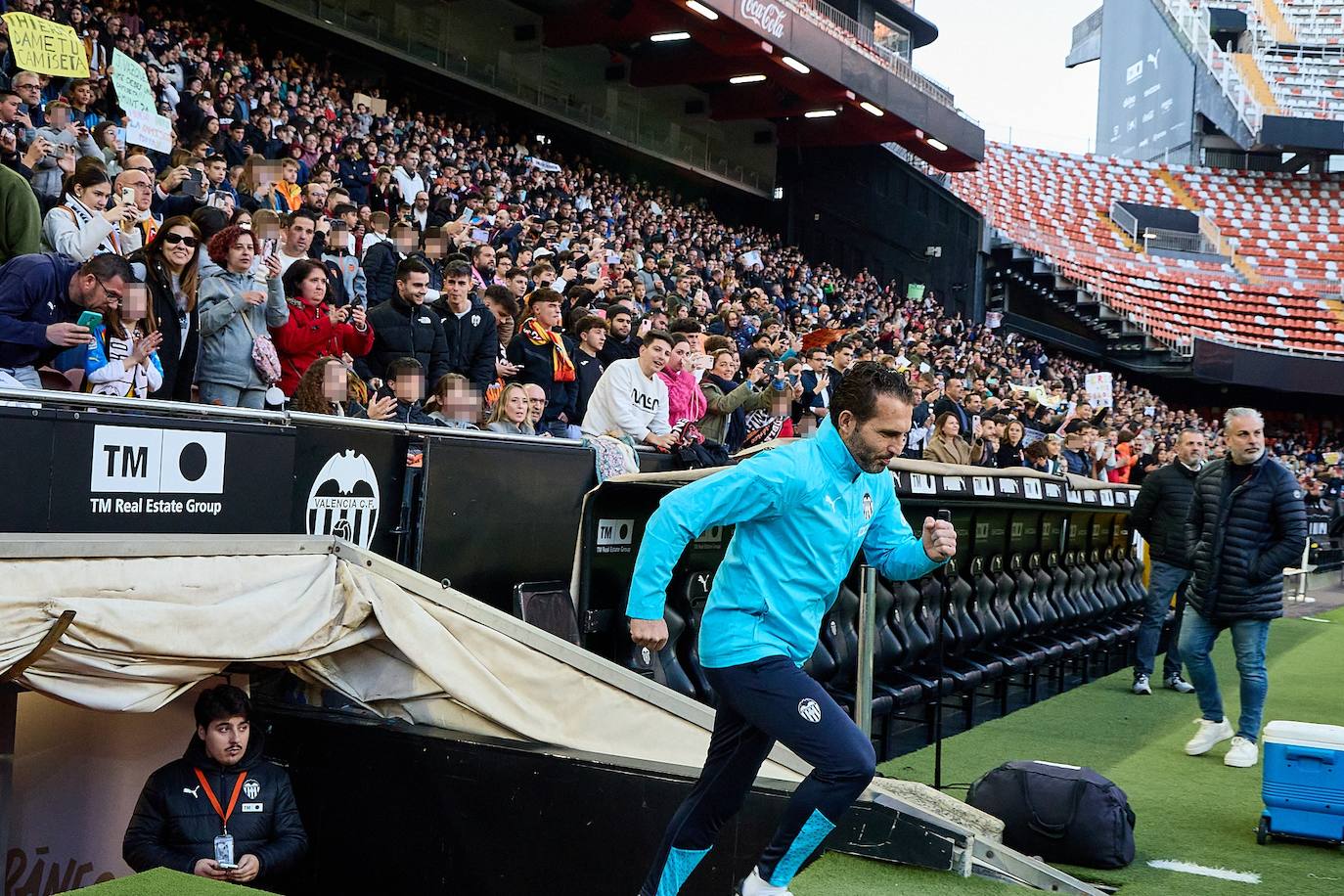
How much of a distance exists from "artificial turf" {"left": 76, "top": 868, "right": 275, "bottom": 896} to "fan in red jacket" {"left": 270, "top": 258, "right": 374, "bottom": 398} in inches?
170

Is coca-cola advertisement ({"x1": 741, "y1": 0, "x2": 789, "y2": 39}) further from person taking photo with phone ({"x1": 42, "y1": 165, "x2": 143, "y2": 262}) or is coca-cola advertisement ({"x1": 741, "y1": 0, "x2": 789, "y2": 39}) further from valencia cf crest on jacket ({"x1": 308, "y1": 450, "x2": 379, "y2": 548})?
valencia cf crest on jacket ({"x1": 308, "y1": 450, "x2": 379, "y2": 548})

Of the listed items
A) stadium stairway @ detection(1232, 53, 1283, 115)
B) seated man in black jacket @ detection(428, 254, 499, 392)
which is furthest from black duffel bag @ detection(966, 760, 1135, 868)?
stadium stairway @ detection(1232, 53, 1283, 115)

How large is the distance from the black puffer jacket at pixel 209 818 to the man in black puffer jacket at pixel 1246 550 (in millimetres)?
5052

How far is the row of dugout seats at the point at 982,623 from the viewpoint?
670 centimetres

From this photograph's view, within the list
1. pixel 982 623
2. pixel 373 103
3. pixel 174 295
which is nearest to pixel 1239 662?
pixel 982 623

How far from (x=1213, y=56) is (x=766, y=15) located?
27.7 metres

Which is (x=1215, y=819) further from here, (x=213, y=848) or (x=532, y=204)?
(x=532, y=204)

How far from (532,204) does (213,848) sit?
15391 mm

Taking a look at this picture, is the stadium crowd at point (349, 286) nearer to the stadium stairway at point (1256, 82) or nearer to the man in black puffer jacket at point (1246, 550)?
the man in black puffer jacket at point (1246, 550)

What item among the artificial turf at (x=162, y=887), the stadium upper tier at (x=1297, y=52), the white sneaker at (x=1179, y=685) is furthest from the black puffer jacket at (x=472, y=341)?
the stadium upper tier at (x=1297, y=52)

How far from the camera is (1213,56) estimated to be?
43.8 meters

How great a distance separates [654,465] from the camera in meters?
6.84

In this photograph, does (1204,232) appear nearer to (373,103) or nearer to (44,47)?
(373,103)

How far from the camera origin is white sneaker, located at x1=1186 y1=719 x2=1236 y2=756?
728cm
